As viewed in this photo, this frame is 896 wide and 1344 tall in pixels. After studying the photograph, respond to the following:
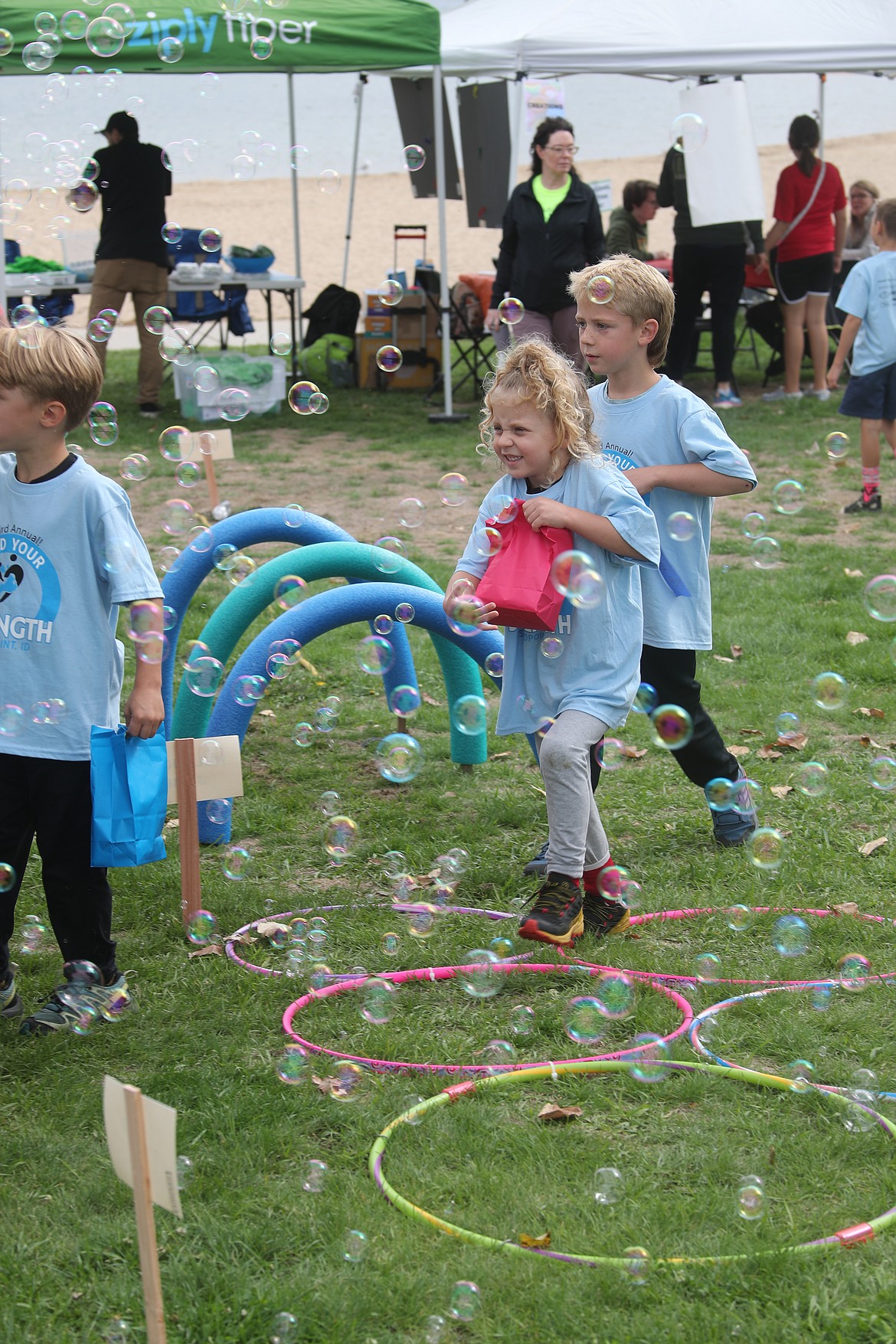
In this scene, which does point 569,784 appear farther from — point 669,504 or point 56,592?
point 56,592

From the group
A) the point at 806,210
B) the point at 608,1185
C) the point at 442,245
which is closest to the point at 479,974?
the point at 608,1185

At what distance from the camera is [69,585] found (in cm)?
307

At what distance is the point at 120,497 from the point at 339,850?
1384 mm

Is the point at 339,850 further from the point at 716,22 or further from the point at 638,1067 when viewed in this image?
the point at 716,22

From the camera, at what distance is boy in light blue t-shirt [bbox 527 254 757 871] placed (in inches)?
146

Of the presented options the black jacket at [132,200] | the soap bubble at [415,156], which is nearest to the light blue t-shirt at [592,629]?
the soap bubble at [415,156]

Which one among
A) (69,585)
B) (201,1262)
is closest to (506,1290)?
(201,1262)

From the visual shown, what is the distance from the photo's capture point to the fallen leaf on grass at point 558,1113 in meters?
2.84

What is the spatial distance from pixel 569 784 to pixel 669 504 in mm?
912

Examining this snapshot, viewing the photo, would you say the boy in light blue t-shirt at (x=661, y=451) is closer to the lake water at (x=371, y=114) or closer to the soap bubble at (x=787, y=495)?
the soap bubble at (x=787, y=495)

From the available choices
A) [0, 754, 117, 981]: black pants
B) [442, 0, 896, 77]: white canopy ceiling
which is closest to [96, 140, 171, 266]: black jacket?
[442, 0, 896, 77]: white canopy ceiling

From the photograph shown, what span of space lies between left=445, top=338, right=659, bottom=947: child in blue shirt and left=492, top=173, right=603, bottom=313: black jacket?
21.3 ft

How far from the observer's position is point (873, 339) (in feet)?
26.6

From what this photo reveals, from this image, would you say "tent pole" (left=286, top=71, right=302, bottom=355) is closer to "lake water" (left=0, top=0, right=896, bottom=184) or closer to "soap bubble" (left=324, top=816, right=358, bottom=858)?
"soap bubble" (left=324, top=816, right=358, bottom=858)
